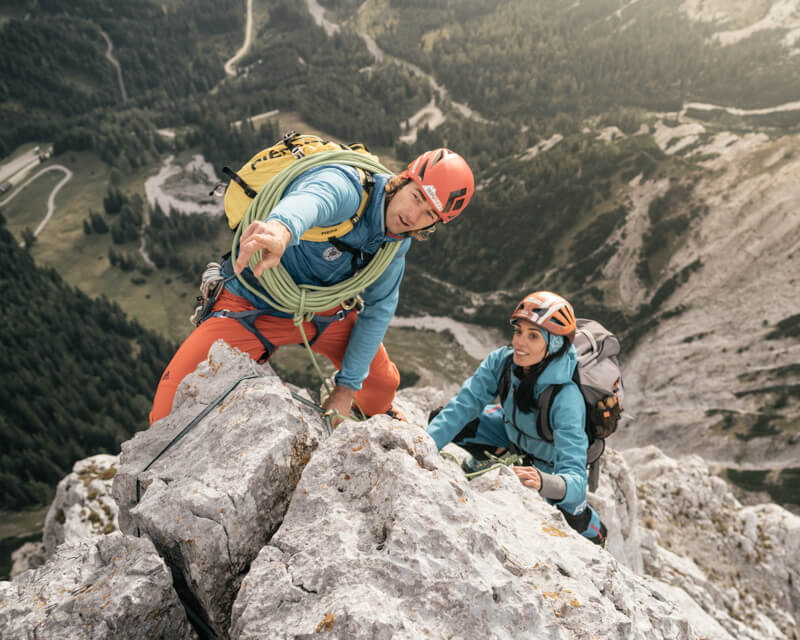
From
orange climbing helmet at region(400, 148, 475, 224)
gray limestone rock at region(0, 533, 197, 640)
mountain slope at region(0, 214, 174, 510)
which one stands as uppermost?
orange climbing helmet at region(400, 148, 475, 224)

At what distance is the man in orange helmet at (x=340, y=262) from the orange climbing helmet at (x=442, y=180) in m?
0.01

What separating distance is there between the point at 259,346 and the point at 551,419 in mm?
4756

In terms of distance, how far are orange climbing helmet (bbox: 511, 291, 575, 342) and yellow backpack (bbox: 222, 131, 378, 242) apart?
10.5ft

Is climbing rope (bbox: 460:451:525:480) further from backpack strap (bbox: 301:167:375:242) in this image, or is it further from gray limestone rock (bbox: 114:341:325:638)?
backpack strap (bbox: 301:167:375:242)

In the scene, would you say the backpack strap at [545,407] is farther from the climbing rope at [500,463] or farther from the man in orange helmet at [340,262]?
the man in orange helmet at [340,262]

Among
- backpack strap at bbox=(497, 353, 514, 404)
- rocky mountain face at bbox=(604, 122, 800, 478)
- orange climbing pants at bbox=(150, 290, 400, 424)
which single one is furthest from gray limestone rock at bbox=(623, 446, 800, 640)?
rocky mountain face at bbox=(604, 122, 800, 478)

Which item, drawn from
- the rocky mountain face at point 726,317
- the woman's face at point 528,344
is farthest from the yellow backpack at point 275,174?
the rocky mountain face at point 726,317

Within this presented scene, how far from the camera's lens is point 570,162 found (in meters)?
96.9

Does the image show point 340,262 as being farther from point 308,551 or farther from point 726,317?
point 726,317

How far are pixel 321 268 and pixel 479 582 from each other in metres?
4.35

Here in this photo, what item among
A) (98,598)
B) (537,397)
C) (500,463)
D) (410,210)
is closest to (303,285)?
(410,210)

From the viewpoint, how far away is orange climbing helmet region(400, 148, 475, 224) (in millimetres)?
5711

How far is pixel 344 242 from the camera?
242 inches

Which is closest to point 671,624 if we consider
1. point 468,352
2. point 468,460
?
Answer: point 468,460
